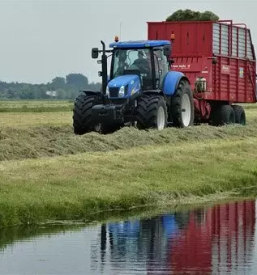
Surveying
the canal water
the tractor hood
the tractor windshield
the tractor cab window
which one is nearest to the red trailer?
the tractor cab window

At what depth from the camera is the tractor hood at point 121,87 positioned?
102ft

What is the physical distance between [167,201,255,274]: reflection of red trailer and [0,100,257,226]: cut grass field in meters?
1.67

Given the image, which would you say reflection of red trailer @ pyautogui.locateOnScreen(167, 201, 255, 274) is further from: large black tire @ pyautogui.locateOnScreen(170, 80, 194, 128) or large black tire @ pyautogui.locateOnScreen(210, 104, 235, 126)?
large black tire @ pyautogui.locateOnScreen(210, 104, 235, 126)

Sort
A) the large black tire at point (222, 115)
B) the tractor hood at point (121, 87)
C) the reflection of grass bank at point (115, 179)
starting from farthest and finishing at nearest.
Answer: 1. the large black tire at point (222, 115)
2. the tractor hood at point (121, 87)
3. the reflection of grass bank at point (115, 179)

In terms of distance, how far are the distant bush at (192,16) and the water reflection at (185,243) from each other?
1897 cm

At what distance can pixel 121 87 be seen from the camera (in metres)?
31.0

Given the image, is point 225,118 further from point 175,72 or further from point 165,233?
point 165,233

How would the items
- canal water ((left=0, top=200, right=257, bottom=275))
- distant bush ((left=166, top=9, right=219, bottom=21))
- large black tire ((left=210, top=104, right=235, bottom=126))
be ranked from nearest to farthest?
canal water ((left=0, top=200, right=257, bottom=275)), large black tire ((left=210, top=104, right=235, bottom=126)), distant bush ((left=166, top=9, right=219, bottom=21))

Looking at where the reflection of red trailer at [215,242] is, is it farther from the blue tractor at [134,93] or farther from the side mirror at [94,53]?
the side mirror at [94,53]

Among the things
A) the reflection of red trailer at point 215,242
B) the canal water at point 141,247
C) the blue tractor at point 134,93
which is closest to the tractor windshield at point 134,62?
the blue tractor at point 134,93

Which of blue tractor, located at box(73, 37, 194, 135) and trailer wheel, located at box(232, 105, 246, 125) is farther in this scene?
trailer wheel, located at box(232, 105, 246, 125)

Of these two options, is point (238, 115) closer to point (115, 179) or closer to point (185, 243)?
point (115, 179)

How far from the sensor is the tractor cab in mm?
32062

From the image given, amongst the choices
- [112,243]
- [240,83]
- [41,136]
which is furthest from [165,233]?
[240,83]
